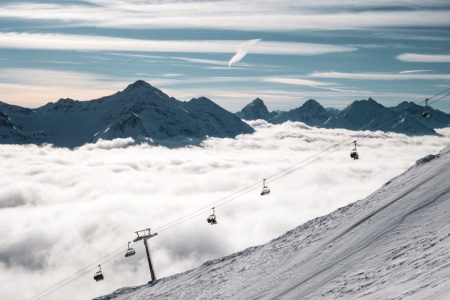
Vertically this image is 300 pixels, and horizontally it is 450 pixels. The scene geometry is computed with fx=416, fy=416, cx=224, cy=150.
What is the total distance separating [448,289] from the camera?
11.1 metres

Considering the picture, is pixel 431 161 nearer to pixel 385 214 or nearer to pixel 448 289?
pixel 385 214

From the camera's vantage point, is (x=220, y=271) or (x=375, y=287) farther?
(x=220, y=271)

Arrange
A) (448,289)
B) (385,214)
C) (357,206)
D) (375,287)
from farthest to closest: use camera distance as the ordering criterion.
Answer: (357,206)
(385,214)
(375,287)
(448,289)

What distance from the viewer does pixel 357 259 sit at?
21609 mm

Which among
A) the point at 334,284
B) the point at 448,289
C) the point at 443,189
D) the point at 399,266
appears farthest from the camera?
the point at 443,189

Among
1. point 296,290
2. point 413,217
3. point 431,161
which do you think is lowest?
point 296,290

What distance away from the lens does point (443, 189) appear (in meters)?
25.4

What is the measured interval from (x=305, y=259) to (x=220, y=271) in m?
11.7

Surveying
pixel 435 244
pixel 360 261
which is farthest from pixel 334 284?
pixel 435 244

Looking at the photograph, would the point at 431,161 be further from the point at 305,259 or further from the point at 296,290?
the point at 296,290

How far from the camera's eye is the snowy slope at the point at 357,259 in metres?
15.7

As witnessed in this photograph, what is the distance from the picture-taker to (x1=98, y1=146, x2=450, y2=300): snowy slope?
15703 mm

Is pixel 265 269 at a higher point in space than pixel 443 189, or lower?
lower

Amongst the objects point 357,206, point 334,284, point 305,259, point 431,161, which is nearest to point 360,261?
point 334,284
